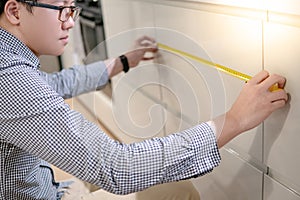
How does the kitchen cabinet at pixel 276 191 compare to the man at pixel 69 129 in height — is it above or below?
below

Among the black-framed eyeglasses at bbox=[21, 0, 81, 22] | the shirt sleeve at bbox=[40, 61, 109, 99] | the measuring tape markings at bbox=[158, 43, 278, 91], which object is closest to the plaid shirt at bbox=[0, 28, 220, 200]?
the black-framed eyeglasses at bbox=[21, 0, 81, 22]

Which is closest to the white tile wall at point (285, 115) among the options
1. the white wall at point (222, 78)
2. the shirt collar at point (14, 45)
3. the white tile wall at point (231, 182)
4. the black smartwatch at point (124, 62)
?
the white wall at point (222, 78)

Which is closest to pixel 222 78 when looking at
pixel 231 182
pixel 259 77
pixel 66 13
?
pixel 259 77

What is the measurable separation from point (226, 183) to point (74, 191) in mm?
490

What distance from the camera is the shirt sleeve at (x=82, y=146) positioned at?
2.67 ft

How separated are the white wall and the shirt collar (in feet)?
1.66

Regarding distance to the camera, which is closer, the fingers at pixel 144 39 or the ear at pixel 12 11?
the ear at pixel 12 11

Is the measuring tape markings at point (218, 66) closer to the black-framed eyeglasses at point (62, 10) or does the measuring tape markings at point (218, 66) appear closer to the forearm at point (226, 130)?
the forearm at point (226, 130)

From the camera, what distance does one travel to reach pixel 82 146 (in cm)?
82

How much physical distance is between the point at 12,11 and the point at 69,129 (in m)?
0.31

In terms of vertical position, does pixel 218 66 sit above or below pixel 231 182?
above

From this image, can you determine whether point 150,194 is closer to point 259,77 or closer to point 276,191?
point 276,191

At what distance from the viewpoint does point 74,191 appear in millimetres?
1270

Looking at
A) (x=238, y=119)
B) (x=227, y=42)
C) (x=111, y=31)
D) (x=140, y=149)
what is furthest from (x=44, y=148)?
(x=111, y=31)
